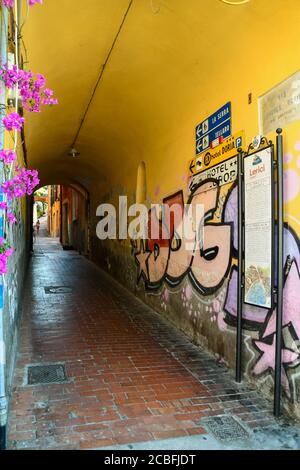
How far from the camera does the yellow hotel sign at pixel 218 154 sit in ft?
13.8

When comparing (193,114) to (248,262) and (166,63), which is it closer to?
(166,63)

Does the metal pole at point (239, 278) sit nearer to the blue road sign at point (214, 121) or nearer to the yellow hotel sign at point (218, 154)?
the yellow hotel sign at point (218, 154)

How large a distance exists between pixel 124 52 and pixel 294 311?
12.7ft

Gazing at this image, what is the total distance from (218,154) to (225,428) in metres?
3.04

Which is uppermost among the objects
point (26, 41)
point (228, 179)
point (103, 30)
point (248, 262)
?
point (103, 30)

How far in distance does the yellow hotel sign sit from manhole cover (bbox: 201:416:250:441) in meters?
2.73

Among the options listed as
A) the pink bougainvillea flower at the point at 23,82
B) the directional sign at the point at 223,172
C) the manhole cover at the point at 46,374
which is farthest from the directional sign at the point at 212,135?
the manhole cover at the point at 46,374

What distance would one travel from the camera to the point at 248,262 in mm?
3863

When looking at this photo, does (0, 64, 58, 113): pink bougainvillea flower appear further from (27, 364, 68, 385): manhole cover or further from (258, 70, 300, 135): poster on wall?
(27, 364, 68, 385): manhole cover

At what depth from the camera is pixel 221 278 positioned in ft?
14.8

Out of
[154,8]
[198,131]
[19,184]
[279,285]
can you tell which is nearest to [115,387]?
[279,285]

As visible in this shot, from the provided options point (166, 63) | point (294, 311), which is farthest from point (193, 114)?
point (294, 311)

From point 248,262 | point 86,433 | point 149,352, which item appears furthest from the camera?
point 149,352

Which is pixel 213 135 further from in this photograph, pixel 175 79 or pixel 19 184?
pixel 19 184
